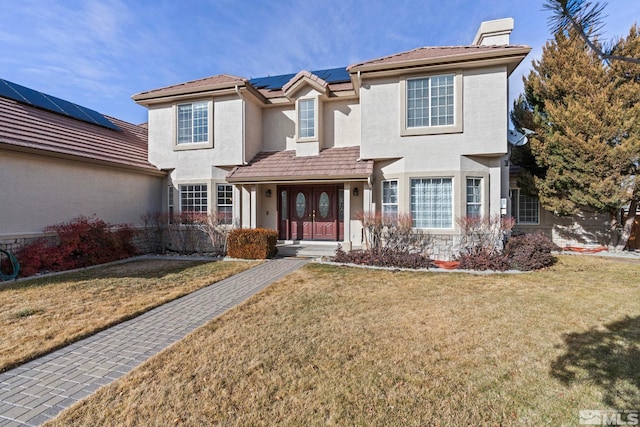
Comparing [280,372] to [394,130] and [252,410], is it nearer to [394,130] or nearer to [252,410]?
[252,410]

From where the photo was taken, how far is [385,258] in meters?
9.81

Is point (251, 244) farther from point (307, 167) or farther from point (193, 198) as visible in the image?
point (193, 198)

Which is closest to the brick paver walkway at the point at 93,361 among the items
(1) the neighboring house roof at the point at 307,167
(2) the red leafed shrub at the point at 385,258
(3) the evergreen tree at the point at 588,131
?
(2) the red leafed shrub at the point at 385,258

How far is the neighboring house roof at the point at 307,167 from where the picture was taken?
435 inches

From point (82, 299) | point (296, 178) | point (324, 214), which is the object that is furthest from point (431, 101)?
point (82, 299)

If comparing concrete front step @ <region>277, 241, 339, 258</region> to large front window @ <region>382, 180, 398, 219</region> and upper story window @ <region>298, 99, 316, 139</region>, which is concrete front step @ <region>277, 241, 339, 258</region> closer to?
large front window @ <region>382, 180, 398, 219</region>

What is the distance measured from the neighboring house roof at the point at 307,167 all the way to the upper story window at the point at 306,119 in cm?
97

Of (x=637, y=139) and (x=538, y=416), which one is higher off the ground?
(x=637, y=139)

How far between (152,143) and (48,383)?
41.0 ft

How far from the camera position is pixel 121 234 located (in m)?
11.6

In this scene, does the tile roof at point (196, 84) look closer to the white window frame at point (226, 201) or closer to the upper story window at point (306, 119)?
the upper story window at point (306, 119)

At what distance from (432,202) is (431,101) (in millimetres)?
3682

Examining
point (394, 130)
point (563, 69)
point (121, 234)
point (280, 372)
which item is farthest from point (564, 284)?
point (121, 234)

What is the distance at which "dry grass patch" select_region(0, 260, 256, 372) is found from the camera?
4.55 meters
